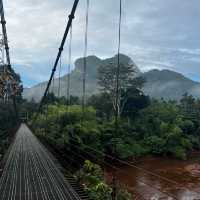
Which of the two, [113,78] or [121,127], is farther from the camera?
[113,78]

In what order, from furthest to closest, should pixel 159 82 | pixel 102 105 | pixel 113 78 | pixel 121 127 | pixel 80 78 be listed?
1. pixel 159 82
2. pixel 80 78
3. pixel 113 78
4. pixel 102 105
5. pixel 121 127

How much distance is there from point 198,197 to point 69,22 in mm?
9506

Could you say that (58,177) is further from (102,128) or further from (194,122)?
(194,122)

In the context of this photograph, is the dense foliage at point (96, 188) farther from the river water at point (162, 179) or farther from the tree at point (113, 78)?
the tree at point (113, 78)

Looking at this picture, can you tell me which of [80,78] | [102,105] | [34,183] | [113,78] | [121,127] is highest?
[80,78]

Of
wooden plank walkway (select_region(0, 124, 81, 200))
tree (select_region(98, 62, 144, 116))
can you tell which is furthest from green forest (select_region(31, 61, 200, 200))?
wooden plank walkway (select_region(0, 124, 81, 200))

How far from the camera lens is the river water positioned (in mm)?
15219

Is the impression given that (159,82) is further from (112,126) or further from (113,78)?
(112,126)

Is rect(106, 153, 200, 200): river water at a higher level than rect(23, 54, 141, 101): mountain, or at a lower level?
lower

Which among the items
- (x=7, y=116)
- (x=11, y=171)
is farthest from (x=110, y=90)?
(x=11, y=171)

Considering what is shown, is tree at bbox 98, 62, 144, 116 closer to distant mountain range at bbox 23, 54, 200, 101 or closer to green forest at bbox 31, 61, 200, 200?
green forest at bbox 31, 61, 200, 200

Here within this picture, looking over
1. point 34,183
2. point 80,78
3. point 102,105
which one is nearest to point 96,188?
point 34,183

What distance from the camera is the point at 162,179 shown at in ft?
46.5

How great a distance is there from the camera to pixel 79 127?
1973 cm
